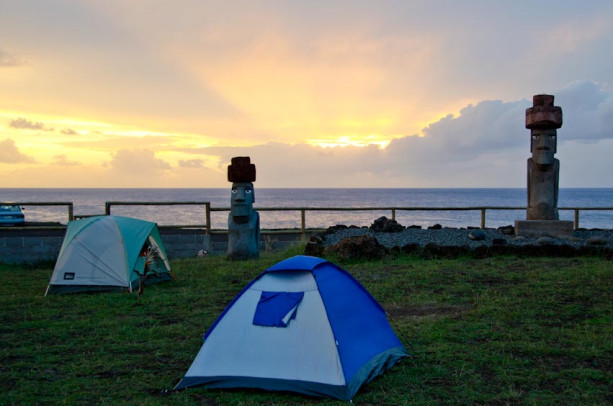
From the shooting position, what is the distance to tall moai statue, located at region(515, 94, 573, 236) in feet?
45.1

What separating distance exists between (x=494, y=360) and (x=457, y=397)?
1.16 m

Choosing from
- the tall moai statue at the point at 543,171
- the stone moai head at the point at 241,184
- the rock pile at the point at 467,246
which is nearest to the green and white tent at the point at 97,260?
the stone moai head at the point at 241,184

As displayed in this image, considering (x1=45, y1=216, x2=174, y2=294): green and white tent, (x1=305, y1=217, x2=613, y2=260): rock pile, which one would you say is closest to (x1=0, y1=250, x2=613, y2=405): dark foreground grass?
(x1=45, y1=216, x2=174, y2=294): green and white tent

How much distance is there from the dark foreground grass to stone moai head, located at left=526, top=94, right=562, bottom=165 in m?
3.49

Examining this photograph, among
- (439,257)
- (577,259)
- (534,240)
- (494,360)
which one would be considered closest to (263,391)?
(494,360)

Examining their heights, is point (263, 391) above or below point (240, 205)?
below

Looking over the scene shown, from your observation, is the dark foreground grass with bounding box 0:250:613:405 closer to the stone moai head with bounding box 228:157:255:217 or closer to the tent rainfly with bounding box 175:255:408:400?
the tent rainfly with bounding box 175:255:408:400

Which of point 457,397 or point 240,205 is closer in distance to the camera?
point 457,397

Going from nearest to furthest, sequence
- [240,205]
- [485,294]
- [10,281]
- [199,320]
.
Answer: [199,320] → [485,294] → [10,281] → [240,205]

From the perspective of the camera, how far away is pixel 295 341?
5.12m

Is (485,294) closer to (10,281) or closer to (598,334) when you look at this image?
(598,334)

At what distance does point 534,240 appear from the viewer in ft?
43.2

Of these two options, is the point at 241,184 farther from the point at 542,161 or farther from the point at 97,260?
the point at 542,161

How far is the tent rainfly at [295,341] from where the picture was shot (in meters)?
4.99
